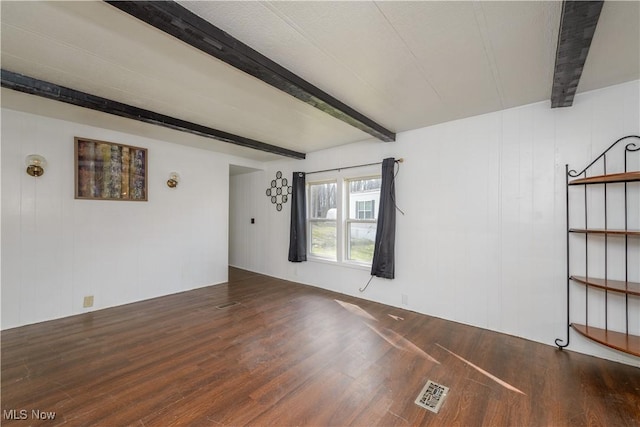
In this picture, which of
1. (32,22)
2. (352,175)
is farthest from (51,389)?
(352,175)

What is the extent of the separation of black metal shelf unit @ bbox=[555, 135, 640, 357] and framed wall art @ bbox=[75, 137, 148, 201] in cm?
529

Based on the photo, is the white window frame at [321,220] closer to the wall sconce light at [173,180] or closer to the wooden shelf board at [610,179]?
the wall sconce light at [173,180]

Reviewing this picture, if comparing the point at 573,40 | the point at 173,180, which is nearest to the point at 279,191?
the point at 173,180

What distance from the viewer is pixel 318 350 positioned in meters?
2.42

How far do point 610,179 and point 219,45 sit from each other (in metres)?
3.19

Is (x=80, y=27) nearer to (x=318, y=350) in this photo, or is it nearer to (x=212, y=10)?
(x=212, y=10)

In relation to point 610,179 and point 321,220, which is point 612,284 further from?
point 321,220

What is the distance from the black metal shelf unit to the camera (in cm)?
214

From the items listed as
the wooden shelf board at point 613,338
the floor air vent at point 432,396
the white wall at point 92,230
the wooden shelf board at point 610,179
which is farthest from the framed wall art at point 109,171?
the wooden shelf board at point 613,338

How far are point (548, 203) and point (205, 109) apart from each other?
3.76 metres

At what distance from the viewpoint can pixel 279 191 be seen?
17.2 ft

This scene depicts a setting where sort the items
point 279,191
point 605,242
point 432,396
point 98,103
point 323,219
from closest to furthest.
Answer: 1. point 432,396
2. point 605,242
3. point 98,103
4. point 323,219
5. point 279,191
